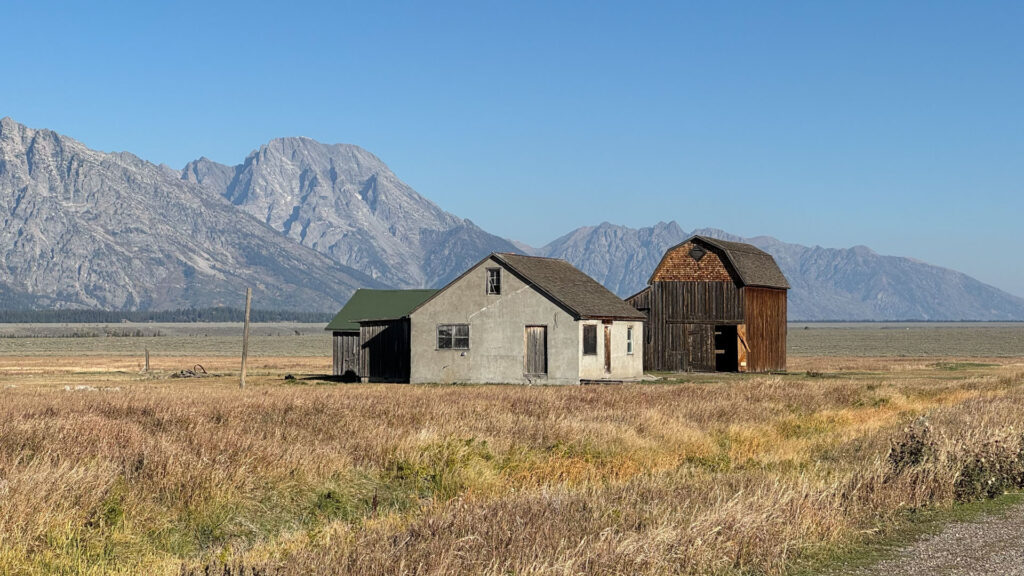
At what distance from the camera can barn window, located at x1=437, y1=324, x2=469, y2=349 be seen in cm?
5134

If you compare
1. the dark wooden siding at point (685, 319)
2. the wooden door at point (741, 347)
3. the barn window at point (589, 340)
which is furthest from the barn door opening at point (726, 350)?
the barn window at point (589, 340)

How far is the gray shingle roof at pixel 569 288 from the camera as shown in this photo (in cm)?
4975

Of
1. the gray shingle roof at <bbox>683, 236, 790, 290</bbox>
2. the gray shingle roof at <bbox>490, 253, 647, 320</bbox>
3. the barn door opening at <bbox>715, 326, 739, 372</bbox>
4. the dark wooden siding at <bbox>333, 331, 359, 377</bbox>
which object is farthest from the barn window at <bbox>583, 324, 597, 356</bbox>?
the barn door opening at <bbox>715, 326, 739, 372</bbox>

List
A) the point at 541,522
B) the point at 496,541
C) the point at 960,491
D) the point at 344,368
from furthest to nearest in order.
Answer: the point at 344,368 < the point at 960,491 < the point at 541,522 < the point at 496,541

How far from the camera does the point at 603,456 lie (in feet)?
67.5

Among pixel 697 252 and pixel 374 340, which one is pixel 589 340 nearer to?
pixel 374 340

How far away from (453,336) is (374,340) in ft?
21.1

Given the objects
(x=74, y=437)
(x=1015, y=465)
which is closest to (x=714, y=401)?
(x=1015, y=465)

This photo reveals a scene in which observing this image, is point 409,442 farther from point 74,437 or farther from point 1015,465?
point 1015,465

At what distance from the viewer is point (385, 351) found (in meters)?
55.8

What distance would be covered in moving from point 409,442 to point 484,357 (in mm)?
31539

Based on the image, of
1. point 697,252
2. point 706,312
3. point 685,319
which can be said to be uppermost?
point 697,252

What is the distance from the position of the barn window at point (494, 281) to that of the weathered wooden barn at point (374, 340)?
444 cm

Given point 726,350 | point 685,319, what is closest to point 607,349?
point 685,319
